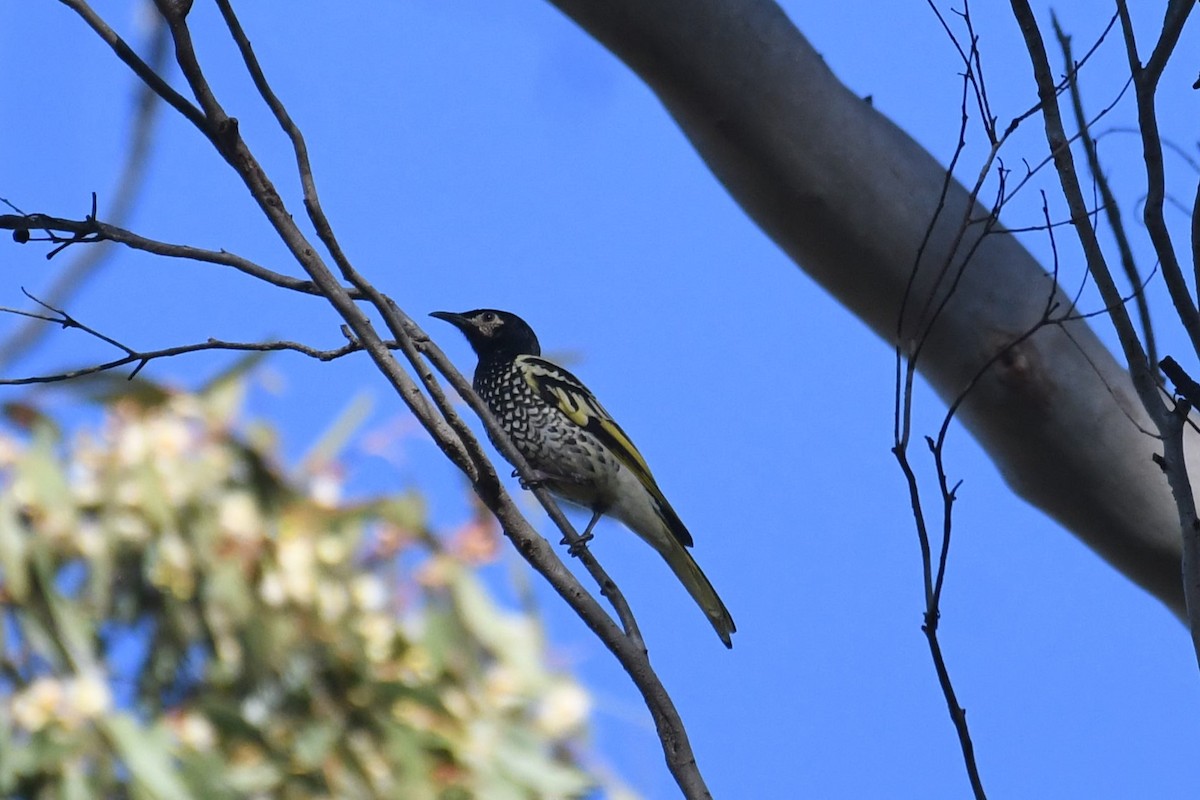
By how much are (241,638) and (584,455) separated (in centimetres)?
93

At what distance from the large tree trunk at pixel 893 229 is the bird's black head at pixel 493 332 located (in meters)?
1.46

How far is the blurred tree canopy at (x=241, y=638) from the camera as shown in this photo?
9.20ft

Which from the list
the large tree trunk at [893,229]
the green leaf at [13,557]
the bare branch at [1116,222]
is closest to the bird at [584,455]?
the large tree trunk at [893,229]

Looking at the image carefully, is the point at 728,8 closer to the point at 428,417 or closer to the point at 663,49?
the point at 663,49

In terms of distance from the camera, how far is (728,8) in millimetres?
2312

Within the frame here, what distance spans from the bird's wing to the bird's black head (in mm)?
166

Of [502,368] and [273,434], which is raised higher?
[502,368]

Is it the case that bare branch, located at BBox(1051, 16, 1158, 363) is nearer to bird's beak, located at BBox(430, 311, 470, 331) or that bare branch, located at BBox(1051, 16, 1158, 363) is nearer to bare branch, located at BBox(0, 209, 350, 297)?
bare branch, located at BBox(0, 209, 350, 297)

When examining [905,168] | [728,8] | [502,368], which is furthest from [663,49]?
[502,368]

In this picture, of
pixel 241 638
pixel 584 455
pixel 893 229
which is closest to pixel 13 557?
pixel 241 638

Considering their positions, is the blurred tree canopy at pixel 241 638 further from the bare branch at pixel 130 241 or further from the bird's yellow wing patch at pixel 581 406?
the bare branch at pixel 130 241

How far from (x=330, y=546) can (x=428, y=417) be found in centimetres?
171

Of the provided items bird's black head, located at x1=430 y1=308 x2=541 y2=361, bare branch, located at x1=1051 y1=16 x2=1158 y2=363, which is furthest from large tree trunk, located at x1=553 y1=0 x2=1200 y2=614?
bird's black head, located at x1=430 y1=308 x2=541 y2=361

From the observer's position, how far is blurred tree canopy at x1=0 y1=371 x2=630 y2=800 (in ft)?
9.20
